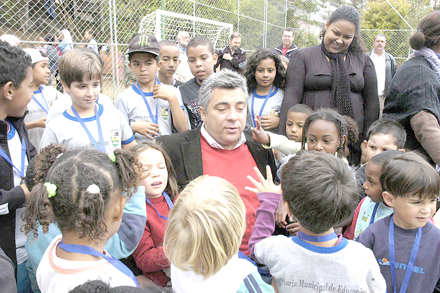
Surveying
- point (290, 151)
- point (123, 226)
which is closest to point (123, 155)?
point (123, 226)

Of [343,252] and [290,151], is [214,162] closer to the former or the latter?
[290,151]

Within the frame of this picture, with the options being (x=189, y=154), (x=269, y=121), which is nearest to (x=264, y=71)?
(x=269, y=121)

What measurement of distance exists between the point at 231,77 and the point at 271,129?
3.82ft

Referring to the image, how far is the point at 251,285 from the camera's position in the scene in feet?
4.41

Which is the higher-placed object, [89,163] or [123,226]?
[89,163]

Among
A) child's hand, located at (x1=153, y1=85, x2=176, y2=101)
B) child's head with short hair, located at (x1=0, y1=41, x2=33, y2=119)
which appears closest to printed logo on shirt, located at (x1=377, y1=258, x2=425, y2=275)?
child's hand, located at (x1=153, y1=85, x2=176, y2=101)

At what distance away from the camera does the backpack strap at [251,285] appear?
52.5 inches

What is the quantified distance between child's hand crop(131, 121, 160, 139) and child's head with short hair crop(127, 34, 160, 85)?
0.47 meters

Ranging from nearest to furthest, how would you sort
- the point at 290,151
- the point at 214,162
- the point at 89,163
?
the point at 89,163
the point at 214,162
the point at 290,151

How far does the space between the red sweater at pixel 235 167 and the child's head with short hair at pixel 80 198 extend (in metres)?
1.03

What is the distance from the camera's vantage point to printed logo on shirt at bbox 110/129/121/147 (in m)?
2.65

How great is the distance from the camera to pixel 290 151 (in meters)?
2.68

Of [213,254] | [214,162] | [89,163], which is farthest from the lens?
[214,162]

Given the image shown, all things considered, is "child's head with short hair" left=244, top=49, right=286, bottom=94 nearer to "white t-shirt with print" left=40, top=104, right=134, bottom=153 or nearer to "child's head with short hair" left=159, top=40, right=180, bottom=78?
"child's head with short hair" left=159, top=40, right=180, bottom=78
